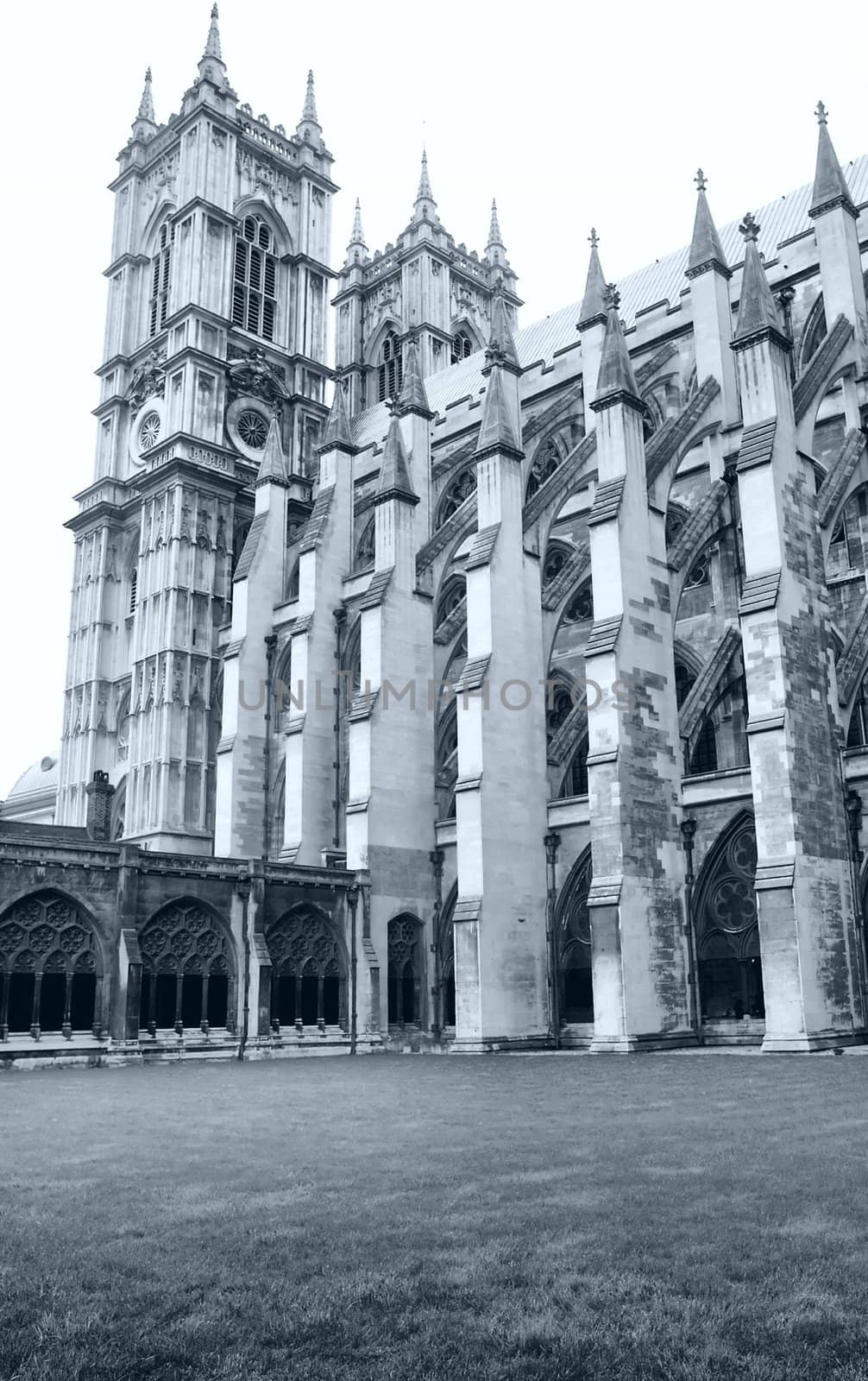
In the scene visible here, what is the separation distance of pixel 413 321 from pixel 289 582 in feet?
71.8

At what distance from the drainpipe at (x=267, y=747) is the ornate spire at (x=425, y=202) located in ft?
101

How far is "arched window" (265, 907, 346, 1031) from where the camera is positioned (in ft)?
93.1

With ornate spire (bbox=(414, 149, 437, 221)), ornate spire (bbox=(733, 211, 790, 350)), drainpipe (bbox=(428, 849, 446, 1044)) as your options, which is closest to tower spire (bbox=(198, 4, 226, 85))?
ornate spire (bbox=(414, 149, 437, 221))

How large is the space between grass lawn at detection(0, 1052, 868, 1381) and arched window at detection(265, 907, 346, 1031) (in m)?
16.2

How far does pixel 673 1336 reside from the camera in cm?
461

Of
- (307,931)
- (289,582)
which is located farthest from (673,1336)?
(289,582)

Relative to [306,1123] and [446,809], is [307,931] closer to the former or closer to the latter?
[446,809]

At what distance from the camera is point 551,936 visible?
2866 centimetres

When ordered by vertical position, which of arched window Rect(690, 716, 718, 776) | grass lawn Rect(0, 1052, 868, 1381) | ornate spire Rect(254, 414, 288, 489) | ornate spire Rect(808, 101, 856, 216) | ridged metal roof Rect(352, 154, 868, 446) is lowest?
grass lawn Rect(0, 1052, 868, 1381)

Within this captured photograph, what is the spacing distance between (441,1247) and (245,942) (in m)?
22.3

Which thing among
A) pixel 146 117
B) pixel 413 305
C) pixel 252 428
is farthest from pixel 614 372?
pixel 146 117

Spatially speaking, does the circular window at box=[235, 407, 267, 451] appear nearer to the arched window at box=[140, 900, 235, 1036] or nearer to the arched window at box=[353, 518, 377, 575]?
the arched window at box=[353, 518, 377, 575]

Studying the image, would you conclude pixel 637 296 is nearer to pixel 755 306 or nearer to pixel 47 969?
pixel 755 306

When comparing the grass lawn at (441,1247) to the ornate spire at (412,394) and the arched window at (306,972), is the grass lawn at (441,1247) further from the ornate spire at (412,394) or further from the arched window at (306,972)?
the ornate spire at (412,394)
